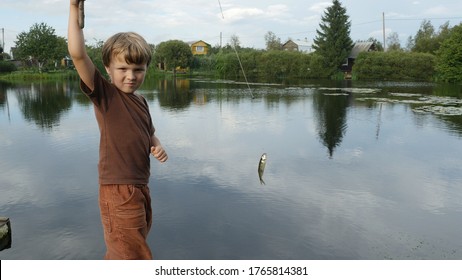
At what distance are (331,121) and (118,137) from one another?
39.5ft

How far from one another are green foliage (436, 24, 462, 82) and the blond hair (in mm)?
40928

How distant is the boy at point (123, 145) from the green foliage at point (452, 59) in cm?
4096

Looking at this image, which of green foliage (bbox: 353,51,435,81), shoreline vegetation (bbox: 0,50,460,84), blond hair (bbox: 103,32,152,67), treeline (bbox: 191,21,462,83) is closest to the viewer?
blond hair (bbox: 103,32,152,67)

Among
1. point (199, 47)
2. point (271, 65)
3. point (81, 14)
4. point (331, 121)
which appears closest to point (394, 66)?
point (271, 65)

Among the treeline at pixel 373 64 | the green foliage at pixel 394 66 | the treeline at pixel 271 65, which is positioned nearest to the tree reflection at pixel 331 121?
the treeline at pixel 373 64

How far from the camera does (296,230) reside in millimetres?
5027

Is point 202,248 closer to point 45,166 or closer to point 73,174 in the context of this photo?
point 73,174

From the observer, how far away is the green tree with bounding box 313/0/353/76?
4825 cm

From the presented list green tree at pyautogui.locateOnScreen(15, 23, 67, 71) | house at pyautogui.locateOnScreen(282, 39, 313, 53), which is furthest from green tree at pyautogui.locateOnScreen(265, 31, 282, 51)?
green tree at pyautogui.locateOnScreen(15, 23, 67, 71)

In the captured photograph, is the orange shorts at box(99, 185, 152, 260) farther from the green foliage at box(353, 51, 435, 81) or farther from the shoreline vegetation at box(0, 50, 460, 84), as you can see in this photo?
the green foliage at box(353, 51, 435, 81)

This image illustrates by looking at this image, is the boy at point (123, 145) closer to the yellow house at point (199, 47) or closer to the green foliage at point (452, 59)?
the green foliage at point (452, 59)

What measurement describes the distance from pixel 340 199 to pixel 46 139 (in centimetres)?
744

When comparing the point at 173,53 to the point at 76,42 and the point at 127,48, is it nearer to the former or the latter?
the point at 127,48

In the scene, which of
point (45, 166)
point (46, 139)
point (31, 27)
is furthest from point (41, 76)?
point (45, 166)
